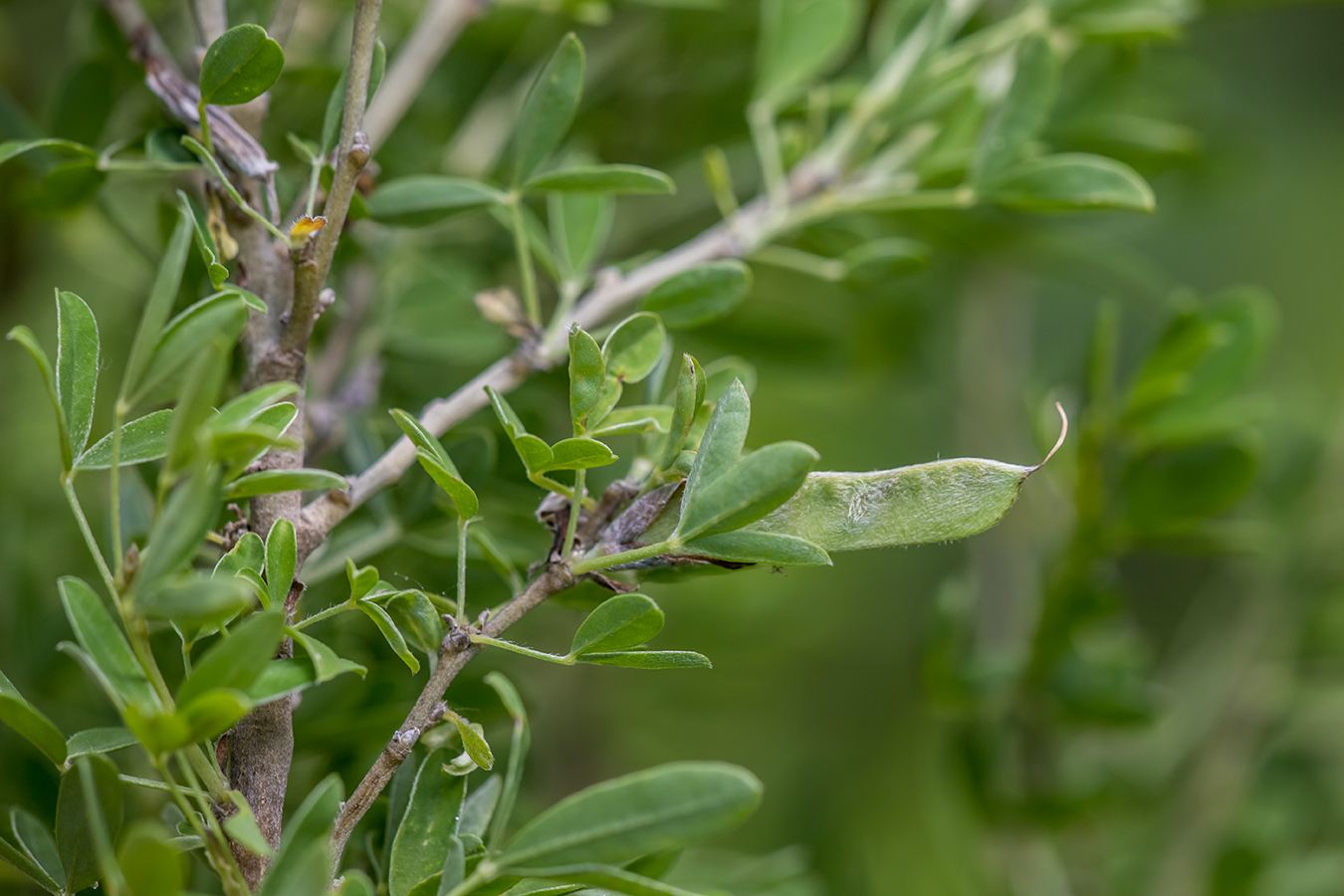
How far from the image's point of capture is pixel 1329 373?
1.63 m

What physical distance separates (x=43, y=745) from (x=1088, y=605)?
0.58m

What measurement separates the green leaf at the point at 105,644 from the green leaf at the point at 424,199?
0.21 meters

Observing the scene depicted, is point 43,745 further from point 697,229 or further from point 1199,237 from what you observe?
point 1199,237

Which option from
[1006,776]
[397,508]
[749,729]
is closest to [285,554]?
[397,508]

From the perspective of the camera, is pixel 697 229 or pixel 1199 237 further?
pixel 1199 237

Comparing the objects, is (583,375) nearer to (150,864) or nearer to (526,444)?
(526,444)

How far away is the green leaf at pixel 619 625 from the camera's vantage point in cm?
34

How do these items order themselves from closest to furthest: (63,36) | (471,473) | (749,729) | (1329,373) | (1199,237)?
(471,473) → (63,36) → (749,729) → (1329,373) → (1199,237)

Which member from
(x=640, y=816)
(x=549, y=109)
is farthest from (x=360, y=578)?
(x=549, y=109)

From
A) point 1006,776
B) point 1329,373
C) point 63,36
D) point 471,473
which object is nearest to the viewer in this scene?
point 471,473

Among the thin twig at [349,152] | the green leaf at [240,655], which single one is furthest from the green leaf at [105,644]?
the thin twig at [349,152]

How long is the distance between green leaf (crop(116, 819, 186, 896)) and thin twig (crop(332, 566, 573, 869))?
75 millimetres

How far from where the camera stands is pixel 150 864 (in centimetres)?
27

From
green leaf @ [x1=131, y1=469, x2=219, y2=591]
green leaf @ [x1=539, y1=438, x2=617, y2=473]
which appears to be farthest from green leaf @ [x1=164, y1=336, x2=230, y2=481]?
green leaf @ [x1=539, y1=438, x2=617, y2=473]
